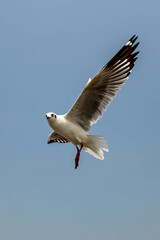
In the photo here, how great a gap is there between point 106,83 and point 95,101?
334 mm

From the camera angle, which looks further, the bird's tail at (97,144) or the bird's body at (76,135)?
the bird's tail at (97,144)

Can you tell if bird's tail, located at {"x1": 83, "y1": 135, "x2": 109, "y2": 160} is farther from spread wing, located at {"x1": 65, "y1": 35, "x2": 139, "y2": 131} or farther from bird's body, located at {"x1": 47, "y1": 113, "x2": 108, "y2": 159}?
spread wing, located at {"x1": 65, "y1": 35, "x2": 139, "y2": 131}

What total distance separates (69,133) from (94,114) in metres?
0.55

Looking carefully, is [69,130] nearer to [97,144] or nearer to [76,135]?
[76,135]

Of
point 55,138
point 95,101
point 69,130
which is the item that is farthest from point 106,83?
point 55,138

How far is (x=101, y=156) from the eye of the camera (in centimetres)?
582

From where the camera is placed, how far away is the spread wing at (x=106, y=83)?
17.9ft

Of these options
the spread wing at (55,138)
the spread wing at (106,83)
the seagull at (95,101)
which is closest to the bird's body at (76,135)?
the seagull at (95,101)

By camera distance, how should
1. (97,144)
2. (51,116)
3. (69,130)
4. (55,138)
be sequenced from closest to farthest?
1. (51,116)
2. (69,130)
3. (97,144)
4. (55,138)

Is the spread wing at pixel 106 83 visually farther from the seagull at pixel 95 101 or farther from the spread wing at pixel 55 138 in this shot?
the spread wing at pixel 55 138

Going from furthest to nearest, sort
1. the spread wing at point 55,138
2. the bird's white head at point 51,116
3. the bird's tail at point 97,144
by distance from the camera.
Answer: the spread wing at point 55,138 → the bird's tail at point 97,144 → the bird's white head at point 51,116

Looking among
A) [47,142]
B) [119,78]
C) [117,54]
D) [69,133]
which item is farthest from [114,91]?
[47,142]

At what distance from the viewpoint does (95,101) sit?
5.59 metres

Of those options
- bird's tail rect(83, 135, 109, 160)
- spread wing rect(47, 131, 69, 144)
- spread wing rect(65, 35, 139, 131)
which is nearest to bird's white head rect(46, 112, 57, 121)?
spread wing rect(65, 35, 139, 131)
